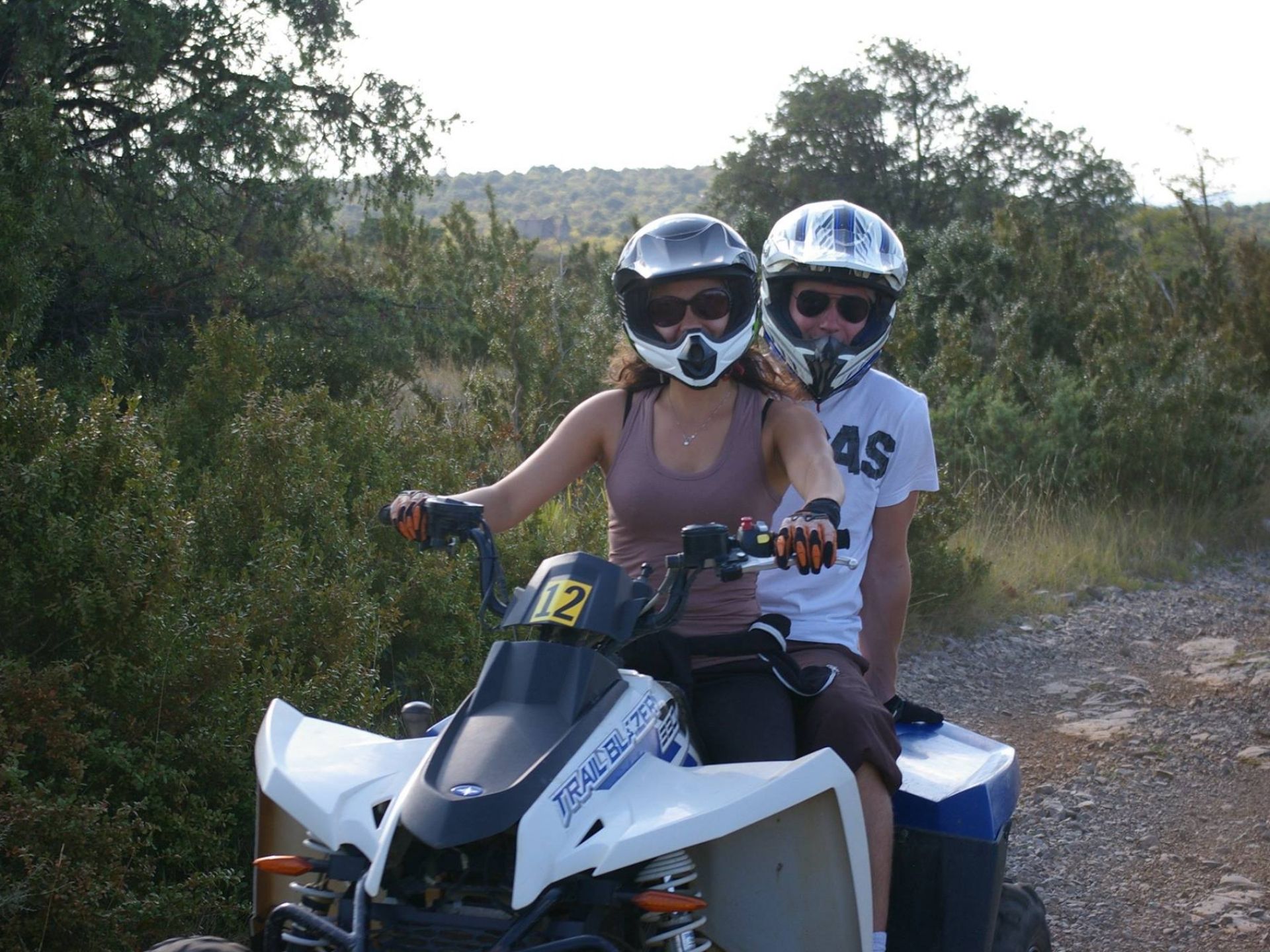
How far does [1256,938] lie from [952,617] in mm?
3862

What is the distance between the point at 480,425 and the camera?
7.95 metres

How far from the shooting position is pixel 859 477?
3938mm

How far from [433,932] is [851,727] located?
1173 millimetres

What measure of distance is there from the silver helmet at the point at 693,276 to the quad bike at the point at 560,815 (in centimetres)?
61

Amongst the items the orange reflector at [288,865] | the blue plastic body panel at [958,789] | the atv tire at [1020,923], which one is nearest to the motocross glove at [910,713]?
the blue plastic body panel at [958,789]

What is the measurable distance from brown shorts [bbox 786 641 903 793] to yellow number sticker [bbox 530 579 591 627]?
2.48 feet

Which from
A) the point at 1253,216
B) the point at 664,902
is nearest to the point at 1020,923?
the point at 664,902

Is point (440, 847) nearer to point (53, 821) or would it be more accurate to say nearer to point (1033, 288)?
point (53, 821)

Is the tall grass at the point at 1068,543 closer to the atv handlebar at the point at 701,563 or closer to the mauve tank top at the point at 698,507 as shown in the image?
the mauve tank top at the point at 698,507

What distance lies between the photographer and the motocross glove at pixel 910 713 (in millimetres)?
3924

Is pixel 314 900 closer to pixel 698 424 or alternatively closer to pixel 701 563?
pixel 701 563

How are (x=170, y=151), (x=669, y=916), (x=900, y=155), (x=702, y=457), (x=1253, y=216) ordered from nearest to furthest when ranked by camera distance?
1. (x=669, y=916)
2. (x=702, y=457)
3. (x=170, y=151)
4. (x=900, y=155)
5. (x=1253, y=216)

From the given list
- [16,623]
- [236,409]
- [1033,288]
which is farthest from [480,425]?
[1033,288]

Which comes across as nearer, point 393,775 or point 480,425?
point 393,775
